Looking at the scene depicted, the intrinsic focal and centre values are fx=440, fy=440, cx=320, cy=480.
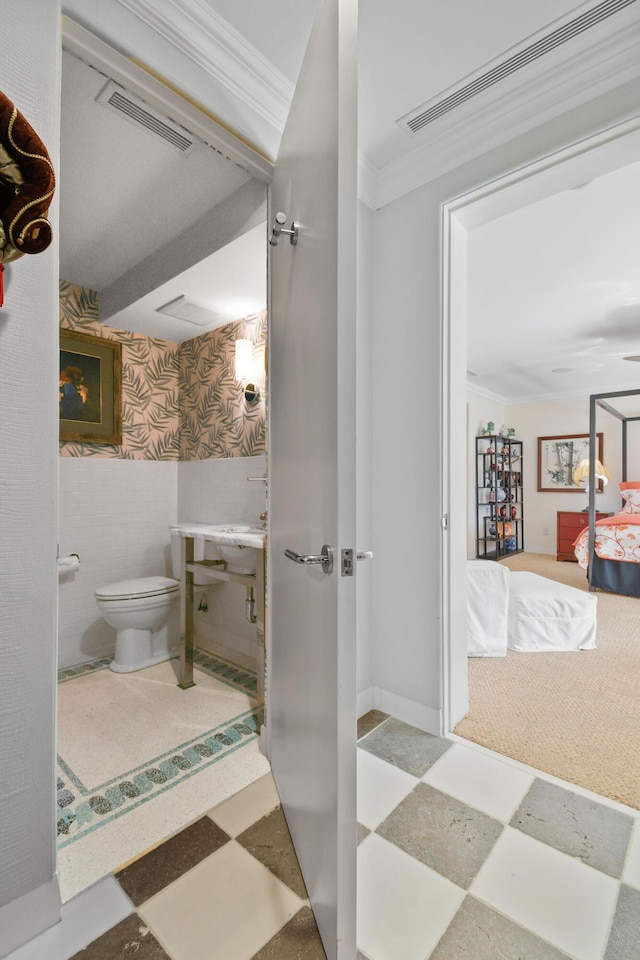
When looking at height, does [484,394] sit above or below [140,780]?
above

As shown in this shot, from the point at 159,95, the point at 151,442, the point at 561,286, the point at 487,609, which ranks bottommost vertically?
the point at 487,609

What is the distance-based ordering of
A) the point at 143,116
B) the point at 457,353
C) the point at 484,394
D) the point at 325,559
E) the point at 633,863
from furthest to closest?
1. the point at 484,394
2. the point at 457,353
3. the point at 143,116
4. the point at 633,863
5. the point at 325,559

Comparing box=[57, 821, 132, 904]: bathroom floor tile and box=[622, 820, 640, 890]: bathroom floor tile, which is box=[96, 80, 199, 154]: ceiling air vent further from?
box=[622, 820, 640, 890]: bathroom floor tile

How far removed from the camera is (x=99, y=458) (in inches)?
112

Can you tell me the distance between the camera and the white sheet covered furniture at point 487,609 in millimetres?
2652

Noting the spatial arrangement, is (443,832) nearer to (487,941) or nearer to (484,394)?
(487,941)

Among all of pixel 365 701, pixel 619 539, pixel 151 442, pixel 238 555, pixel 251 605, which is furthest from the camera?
pixel 619 539

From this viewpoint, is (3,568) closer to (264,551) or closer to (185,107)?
(264,551)

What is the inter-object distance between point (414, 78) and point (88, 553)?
112 inches

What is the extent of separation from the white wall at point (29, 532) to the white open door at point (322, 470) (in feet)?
2.02

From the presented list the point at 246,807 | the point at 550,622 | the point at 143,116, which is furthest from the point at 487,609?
the point at 143,116

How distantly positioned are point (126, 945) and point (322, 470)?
116 cm

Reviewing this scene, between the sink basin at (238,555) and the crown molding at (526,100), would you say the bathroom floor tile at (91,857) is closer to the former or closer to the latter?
the sink basin at (238,555)

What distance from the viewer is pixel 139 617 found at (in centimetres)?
243
